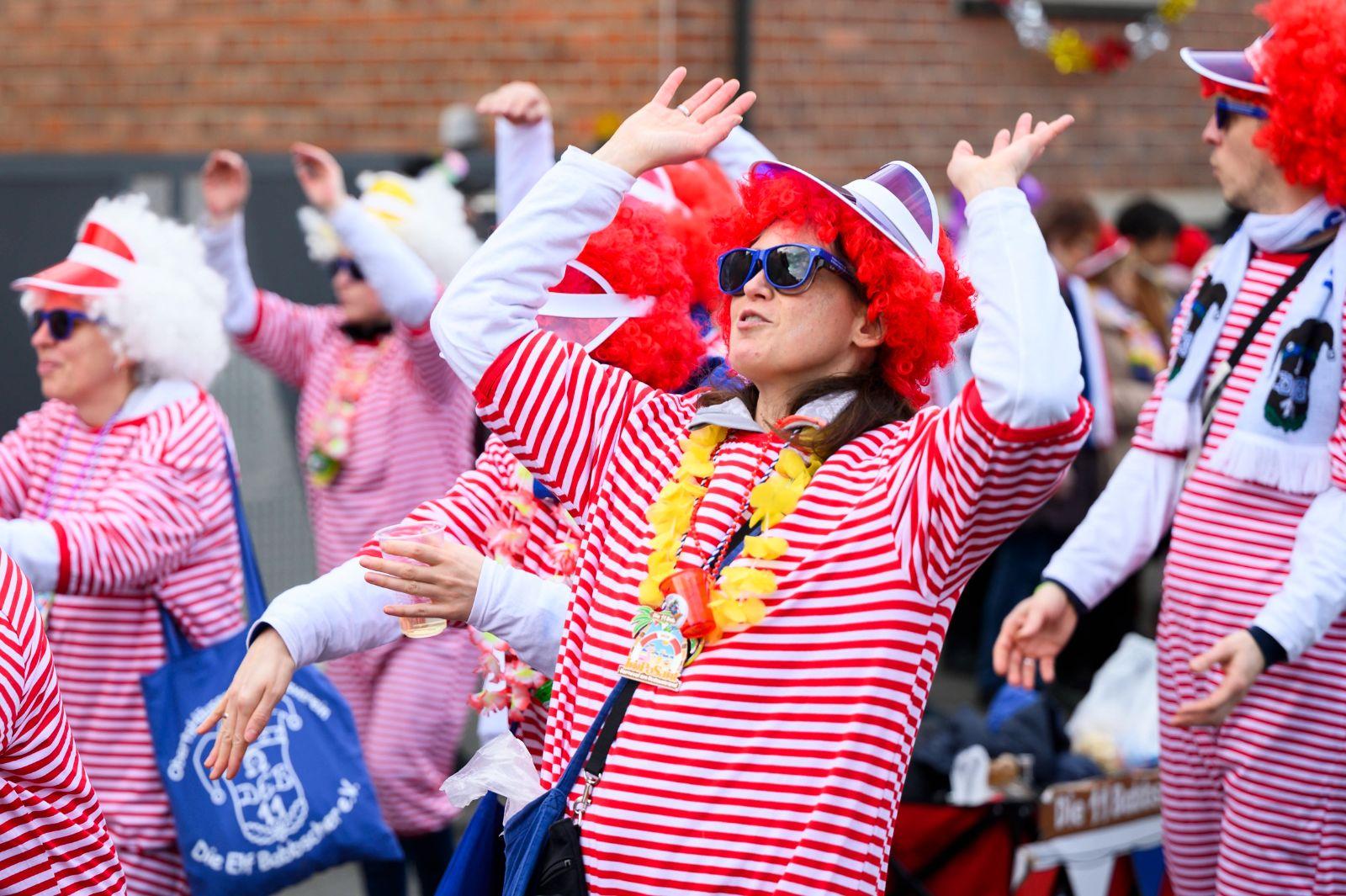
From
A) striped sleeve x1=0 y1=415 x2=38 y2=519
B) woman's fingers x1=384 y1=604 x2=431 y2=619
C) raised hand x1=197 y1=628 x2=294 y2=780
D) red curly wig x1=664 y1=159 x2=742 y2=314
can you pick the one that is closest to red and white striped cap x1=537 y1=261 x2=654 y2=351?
red curly wig x1=664 y1=159 x2=742 y2=314

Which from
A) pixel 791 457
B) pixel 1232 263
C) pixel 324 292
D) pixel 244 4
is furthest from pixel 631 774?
pixel 244 4

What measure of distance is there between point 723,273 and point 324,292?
5.02 metres

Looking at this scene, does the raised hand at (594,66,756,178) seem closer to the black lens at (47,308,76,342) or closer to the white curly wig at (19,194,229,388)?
the white curly wig at (19,194,229,388)

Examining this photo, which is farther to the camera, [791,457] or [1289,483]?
[1289,483]

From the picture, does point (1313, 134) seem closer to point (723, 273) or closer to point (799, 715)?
point (723, 273)

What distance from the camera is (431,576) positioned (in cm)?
249

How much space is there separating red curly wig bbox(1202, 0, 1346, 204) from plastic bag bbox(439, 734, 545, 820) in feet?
6.80

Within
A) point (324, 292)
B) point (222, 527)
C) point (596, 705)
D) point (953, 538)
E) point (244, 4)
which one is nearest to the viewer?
point (953, 538)

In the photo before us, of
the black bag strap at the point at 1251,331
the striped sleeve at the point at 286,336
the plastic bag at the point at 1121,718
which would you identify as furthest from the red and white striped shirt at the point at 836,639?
the striped sleeve at the point at 286,336

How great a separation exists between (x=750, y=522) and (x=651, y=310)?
0.83 metres

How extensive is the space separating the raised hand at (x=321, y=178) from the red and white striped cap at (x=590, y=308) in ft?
6.12

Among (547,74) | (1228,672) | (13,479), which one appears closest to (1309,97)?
(1228,672)

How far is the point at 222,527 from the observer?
3.87m

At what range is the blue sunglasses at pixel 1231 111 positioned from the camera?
345 cm
